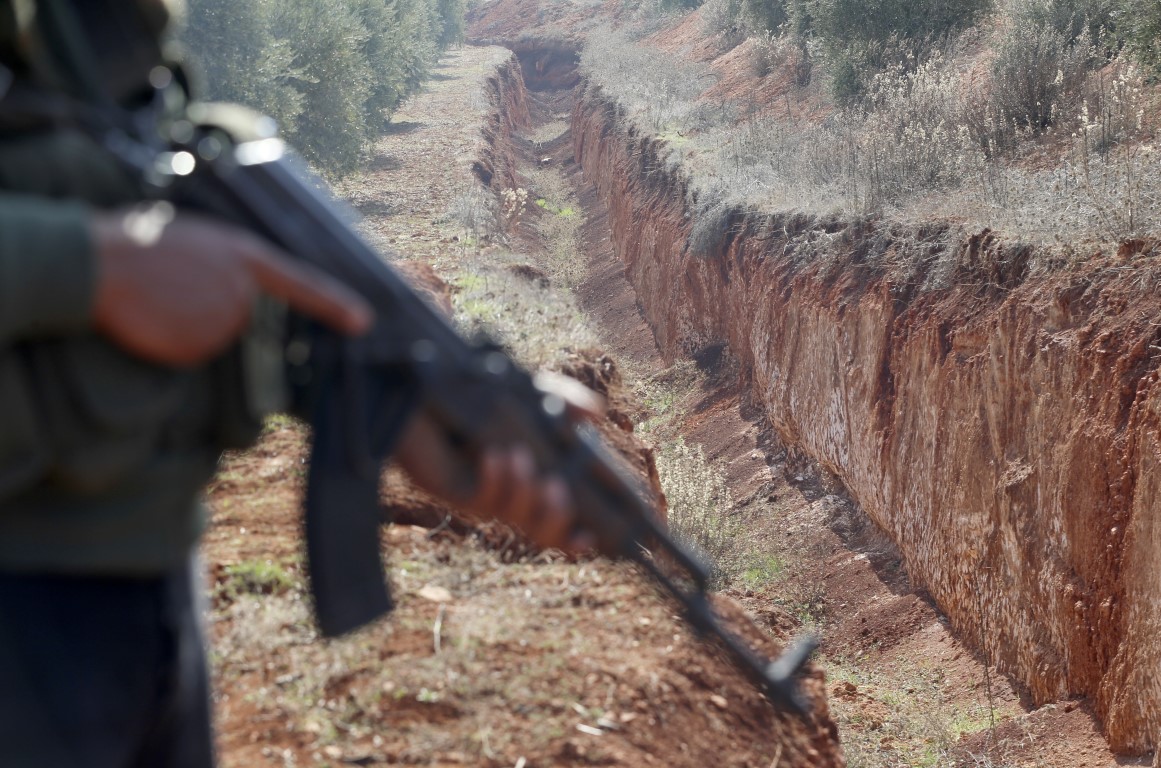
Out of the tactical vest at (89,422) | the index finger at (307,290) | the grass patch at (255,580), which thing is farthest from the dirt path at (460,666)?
the index finger at (307,290)

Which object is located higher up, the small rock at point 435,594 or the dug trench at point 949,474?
the small rock at point 435,594

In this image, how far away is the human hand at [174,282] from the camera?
1.17 metres

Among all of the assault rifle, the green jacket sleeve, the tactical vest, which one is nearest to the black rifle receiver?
the assault rifle

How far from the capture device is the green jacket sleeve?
3.58ft

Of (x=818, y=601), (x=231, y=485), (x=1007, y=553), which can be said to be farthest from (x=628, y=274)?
(x=231, y=485)

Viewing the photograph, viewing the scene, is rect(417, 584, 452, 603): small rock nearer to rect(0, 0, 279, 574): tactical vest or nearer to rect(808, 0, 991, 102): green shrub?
rect(0, 0, 279, 574): tactical vest

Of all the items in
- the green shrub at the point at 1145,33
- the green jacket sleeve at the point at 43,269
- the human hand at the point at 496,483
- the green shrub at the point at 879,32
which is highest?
the green jacket sleeve at the point at 43,269

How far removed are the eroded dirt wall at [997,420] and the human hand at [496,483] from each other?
16.8ft

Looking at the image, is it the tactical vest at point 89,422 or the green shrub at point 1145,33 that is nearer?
the tactical vest at point 89,422

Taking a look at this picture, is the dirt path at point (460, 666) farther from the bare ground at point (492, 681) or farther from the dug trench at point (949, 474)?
the dug trench at point (949, 474)

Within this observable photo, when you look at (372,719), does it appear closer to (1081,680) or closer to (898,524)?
(1081,680)

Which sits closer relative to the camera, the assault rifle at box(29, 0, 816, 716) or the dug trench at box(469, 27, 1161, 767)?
the assault rifle at box(29, 0, 816, 716)

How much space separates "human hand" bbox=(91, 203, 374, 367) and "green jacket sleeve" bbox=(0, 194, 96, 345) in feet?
0.06

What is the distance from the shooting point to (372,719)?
9.65 ft
